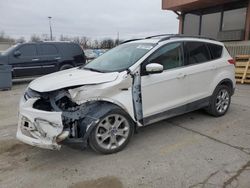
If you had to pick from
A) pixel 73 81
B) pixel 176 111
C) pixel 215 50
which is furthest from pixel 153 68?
pixel 215 50

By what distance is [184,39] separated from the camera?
4621 millimetres

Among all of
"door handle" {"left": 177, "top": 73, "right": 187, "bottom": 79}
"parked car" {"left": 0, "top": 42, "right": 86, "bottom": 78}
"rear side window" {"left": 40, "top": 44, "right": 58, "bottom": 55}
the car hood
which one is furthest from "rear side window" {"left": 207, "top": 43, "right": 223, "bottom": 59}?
"rear side window" {"left": 40, "top": 44, "right": 58, "bottom": 55}

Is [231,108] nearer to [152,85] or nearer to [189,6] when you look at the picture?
[152,85]

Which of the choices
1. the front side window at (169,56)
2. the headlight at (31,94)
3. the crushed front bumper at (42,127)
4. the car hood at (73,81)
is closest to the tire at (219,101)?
the front side window at (169,56)

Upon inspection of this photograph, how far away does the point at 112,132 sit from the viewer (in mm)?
3623

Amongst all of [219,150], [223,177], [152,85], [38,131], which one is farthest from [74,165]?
[219,150]

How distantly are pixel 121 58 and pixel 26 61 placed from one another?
801cm

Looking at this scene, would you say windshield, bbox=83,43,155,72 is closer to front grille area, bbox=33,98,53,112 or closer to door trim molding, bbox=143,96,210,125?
door trim molding, bbox=143,96,210,125

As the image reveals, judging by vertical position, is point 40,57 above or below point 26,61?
above

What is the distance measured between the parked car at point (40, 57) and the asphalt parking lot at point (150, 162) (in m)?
6.85

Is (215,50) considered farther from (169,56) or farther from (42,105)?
(42,105)

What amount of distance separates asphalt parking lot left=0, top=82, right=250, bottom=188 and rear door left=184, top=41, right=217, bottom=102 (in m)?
0.69

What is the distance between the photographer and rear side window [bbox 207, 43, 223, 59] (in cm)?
508

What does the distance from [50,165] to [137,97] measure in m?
1.66
